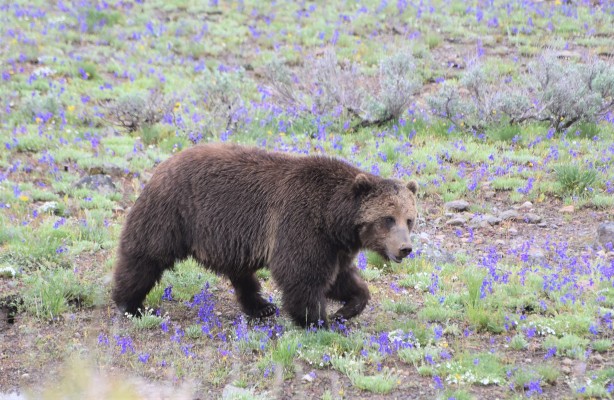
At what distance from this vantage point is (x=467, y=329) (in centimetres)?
662

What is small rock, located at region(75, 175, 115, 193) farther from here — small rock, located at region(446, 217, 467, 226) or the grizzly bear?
small rock, located at region(446, 217, 467, 226)

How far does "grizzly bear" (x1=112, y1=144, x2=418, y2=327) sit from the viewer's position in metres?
6.66

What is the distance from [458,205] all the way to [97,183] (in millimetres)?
4745

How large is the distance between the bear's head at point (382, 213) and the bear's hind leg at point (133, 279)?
76.2 inches

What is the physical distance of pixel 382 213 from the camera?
21.7ft

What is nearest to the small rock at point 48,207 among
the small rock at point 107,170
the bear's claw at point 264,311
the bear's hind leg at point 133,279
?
the small rock at point 107,170

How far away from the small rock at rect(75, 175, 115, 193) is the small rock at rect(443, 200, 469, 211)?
442cm

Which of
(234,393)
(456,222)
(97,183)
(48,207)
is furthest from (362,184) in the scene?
(97,183)

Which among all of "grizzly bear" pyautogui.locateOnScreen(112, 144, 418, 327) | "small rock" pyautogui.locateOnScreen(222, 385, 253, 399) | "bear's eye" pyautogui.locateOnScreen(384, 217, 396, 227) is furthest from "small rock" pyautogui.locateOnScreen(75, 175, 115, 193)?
"small rock" pyautogui.locateOnScreen(222, 385, 253, 399)

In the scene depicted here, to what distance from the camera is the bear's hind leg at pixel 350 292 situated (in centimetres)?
704

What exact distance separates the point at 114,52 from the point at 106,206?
7049 mm

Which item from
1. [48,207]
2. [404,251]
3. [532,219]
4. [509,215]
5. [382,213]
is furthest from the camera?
[48,207]

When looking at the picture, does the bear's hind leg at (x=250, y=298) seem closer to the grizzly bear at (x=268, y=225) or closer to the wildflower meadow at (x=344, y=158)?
the grizzly bear at (x=268, y=225)

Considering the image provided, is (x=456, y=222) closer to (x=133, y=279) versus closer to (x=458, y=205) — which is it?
(x=458, y=205)
